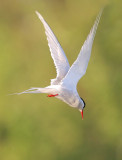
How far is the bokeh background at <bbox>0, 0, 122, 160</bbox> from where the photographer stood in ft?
25.6

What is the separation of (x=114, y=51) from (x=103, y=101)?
0.86 meters

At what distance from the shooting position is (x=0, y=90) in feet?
26.5

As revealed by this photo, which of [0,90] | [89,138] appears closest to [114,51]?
[89,138]

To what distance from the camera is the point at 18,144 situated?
8.16 m

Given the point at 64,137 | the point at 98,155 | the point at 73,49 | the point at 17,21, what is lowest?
the point at 98,155

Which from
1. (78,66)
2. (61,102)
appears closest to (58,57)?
(78,66)

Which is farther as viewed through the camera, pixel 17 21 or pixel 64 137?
pixel 17 21

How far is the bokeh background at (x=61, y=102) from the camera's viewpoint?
781 cm

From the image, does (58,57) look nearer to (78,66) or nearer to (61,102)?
(78,66)

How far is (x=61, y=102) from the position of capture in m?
7.84

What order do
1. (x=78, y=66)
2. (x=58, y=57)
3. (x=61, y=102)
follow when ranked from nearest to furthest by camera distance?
(x=78, y=66), (x=58, y=57), (x=61, y=102)

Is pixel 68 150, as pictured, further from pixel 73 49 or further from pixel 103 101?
pixel 73 49

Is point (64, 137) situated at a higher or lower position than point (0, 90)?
lower

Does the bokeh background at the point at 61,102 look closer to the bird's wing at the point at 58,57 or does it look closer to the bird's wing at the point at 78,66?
the bird's wing at the point at 58,57
